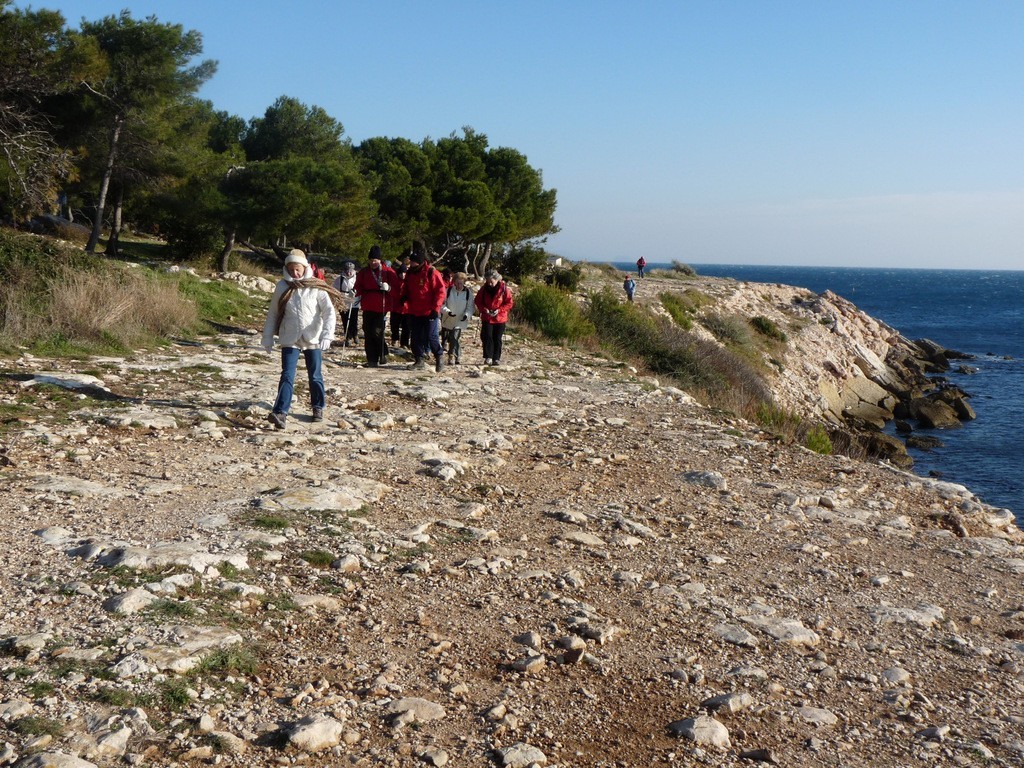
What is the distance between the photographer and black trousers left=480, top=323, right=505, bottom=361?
1472 centimetres

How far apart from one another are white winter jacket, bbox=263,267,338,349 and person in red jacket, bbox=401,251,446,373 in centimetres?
420

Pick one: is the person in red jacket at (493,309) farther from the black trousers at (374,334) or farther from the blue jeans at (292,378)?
the blue jeans at (292,378)

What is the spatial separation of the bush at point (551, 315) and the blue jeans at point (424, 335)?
241 inches

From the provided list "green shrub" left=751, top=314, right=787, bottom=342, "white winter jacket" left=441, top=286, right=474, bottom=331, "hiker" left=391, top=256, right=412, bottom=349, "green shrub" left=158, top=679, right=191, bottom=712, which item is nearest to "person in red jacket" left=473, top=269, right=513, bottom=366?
"white winter jacket" left=441, top=286, right=474, bottom=331

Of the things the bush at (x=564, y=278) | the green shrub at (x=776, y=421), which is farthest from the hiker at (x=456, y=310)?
the bush at (x=564, y=278)

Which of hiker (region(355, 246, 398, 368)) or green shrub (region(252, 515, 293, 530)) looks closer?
green shrub (region(252, 515, 293, 530))

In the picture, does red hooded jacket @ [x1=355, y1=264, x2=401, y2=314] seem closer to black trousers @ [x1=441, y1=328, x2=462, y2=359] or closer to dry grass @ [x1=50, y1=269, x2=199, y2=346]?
black trousers @ [x1=441, y1=328, x2=462, y2=359]

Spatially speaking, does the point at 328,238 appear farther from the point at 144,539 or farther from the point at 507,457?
the point at 144,539

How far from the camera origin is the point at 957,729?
4.41 m

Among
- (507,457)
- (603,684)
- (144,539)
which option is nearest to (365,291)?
(507,457)

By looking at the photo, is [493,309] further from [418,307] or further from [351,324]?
[351,324]

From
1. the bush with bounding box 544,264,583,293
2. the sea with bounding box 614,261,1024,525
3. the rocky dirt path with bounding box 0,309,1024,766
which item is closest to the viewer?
the rocky dirt path with bounding box 0,309,1024,766

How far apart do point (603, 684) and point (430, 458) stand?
417cm

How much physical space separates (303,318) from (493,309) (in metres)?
5.54
